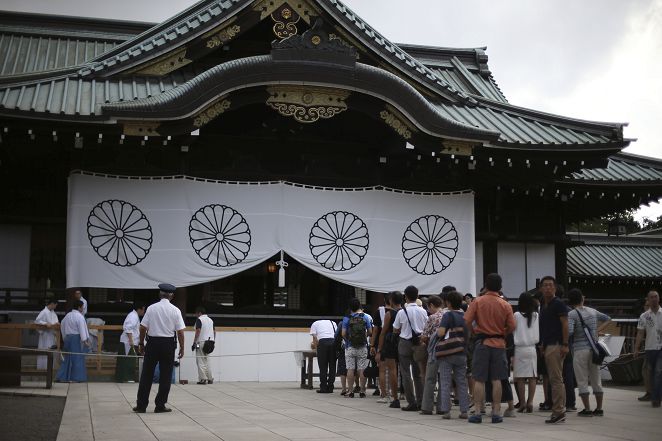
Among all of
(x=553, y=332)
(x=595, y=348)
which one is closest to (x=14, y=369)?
(x=553, y=332)

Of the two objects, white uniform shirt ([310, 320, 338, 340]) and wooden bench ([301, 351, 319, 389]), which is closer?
white uniform shirt ([310, 320, 338, 340])

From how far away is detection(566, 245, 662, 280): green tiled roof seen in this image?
25.0m

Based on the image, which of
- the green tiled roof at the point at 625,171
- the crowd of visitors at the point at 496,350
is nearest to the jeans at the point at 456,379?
the crowd of visitors at the point at 496,350

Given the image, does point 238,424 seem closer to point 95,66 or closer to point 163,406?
point 163,406

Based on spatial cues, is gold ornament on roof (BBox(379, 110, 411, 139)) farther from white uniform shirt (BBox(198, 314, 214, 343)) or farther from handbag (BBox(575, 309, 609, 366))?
handbag (BBox(575, 309, 609, 366))

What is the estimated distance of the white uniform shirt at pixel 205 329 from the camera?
16.9 meters

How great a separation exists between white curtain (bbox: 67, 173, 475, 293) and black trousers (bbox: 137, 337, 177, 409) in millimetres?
5374

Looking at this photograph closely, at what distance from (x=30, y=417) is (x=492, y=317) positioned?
19.6 feet

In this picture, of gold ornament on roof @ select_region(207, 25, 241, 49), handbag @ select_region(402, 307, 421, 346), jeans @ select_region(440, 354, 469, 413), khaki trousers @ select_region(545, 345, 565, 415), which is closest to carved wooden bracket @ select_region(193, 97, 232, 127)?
gold ornament on roof @ select_region(207, 25, 241, 49)

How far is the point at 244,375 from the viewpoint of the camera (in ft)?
58.6

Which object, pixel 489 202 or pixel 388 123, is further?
pixel 489 202

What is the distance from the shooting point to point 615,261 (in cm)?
2603

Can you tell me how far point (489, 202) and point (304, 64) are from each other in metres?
6.23

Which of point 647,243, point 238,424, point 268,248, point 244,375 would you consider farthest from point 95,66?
point 647,243
